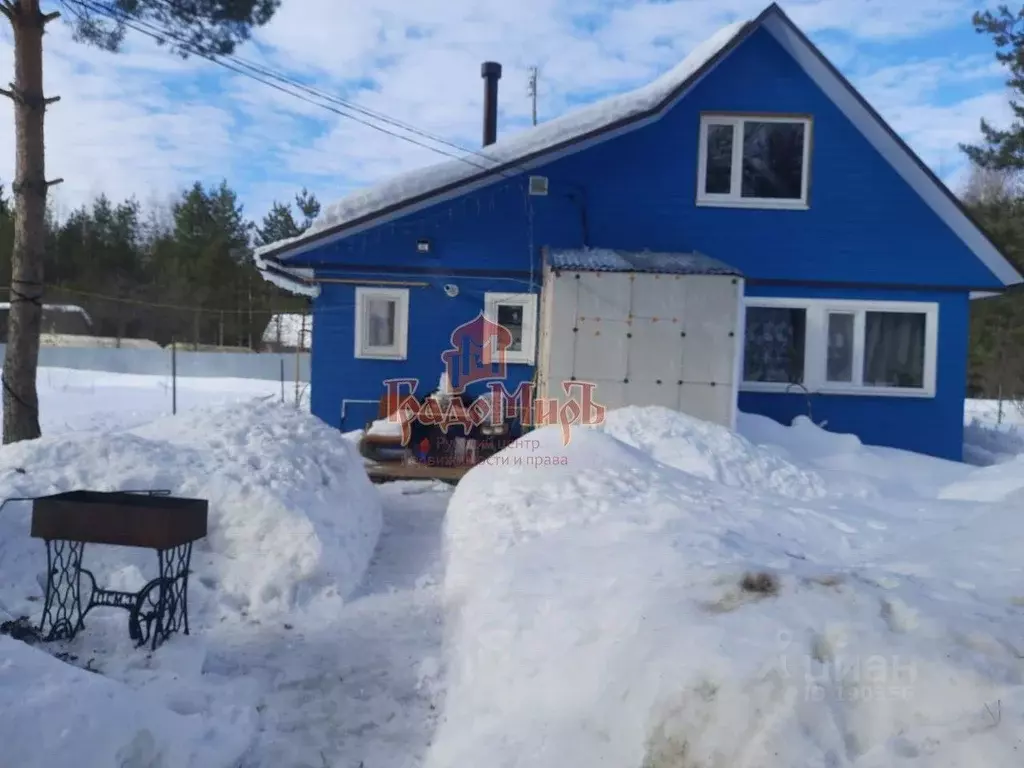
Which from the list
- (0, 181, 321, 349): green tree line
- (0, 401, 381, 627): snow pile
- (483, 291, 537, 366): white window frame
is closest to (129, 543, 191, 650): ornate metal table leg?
(0, 401, 381, 627): snow pile

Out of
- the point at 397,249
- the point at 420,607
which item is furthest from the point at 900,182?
the point at 420,607

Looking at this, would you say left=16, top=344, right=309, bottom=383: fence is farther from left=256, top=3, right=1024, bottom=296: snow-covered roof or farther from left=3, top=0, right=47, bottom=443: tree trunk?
left=3, top=0, right=47, bottom=443: tree trunk

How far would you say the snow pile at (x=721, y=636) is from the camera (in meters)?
2.76

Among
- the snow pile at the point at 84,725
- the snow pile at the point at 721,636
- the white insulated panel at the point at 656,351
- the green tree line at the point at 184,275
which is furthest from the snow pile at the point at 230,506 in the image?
the green tree line at the point at 184,275

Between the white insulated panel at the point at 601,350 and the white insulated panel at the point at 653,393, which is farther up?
the white insulated panel at the point at 601,350

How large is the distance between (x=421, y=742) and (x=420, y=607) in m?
1.76

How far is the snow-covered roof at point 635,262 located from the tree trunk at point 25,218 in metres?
5.94

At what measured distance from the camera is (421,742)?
354cm

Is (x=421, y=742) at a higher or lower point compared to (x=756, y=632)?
lower

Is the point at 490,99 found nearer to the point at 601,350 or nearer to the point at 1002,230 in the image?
the point at 601,350

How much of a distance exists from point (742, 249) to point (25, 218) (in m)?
9.31

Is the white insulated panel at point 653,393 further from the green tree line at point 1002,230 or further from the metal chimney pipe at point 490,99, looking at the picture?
the green tree line at point 1002,230

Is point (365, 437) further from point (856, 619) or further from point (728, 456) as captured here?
point (856, 619)

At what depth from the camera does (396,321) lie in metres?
11.4
